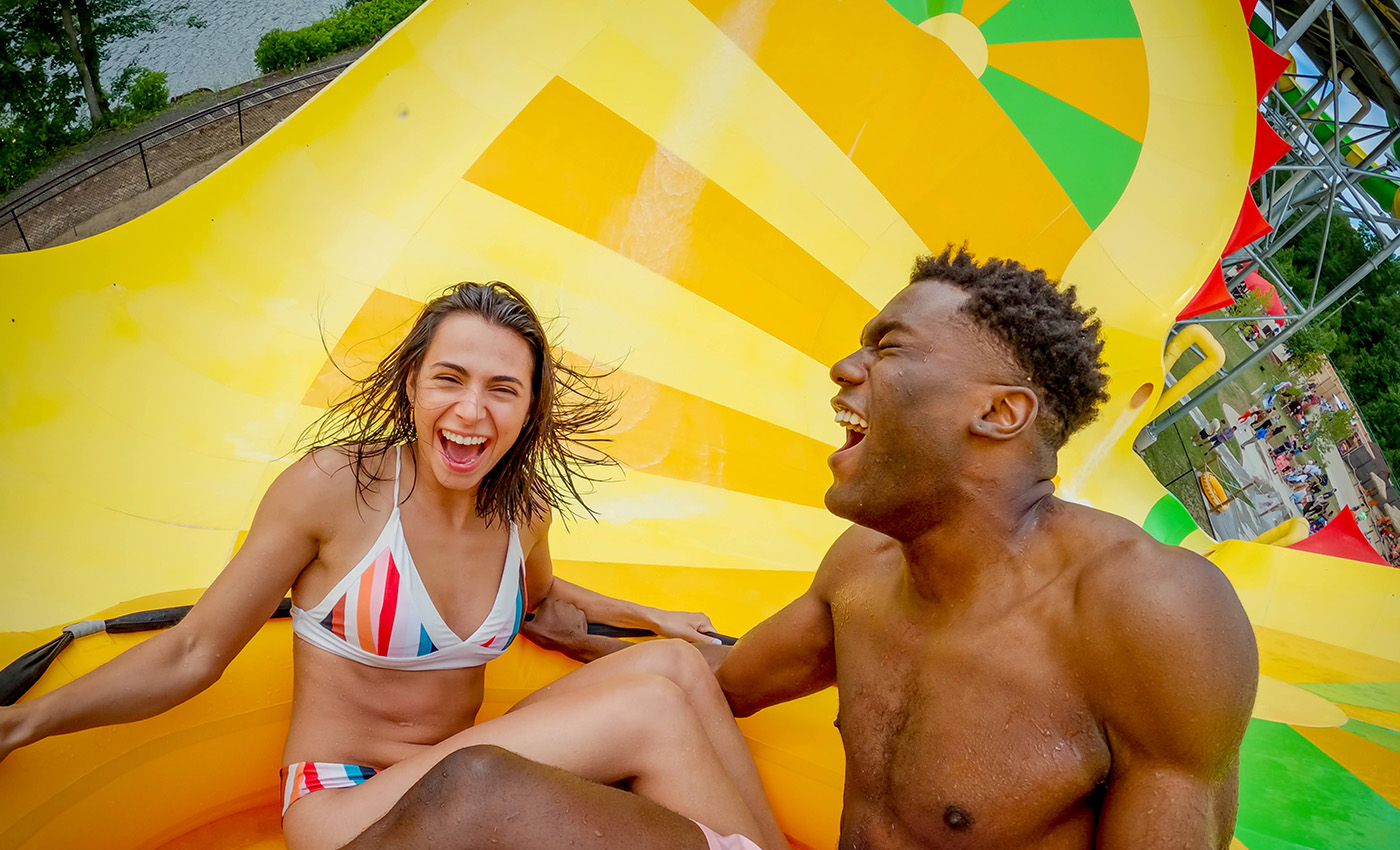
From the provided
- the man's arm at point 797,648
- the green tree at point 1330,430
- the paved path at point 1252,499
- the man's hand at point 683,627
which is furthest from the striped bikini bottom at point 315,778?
the green tree at point 1330,430

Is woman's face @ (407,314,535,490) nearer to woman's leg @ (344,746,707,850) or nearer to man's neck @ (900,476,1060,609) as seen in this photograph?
woman's leg @ (344,746,707,850)

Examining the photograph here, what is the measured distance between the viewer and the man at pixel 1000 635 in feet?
4.13

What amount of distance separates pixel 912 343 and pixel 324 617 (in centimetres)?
119

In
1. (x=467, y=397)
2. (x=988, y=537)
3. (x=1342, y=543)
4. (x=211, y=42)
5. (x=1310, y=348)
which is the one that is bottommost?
(x=1310, y=348)

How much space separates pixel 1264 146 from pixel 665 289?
9.37 ft

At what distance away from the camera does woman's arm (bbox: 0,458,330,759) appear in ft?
5.21

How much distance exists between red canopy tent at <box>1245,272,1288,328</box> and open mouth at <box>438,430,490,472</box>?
431 inches

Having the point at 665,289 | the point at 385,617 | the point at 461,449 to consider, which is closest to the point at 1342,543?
the point at 665,289

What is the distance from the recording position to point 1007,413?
1465mm

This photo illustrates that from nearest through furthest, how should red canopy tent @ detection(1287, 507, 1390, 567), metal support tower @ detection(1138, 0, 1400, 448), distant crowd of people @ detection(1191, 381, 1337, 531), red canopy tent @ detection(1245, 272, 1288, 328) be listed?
red canopy tent @ detection(1287, 507, 1390, 567)
metal support tower @ detection(1138, 0, 1400, 448)
distant crowd of people @ detection(1191, 381, 1337, 531)
red canopy tent @ detection(1245, 272, 1288, 328)

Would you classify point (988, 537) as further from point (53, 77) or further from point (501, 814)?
point (53, 77)

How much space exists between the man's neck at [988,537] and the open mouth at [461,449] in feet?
2.74

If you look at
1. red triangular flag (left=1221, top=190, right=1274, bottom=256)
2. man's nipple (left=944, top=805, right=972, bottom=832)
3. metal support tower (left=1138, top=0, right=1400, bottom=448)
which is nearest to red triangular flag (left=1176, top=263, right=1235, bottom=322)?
red triangular flag (left=1221, top=190, right=1274, bottom=256)

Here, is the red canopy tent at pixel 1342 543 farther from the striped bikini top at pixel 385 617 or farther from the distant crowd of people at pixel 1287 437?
the distant crowd of people at pixel 1287 437
